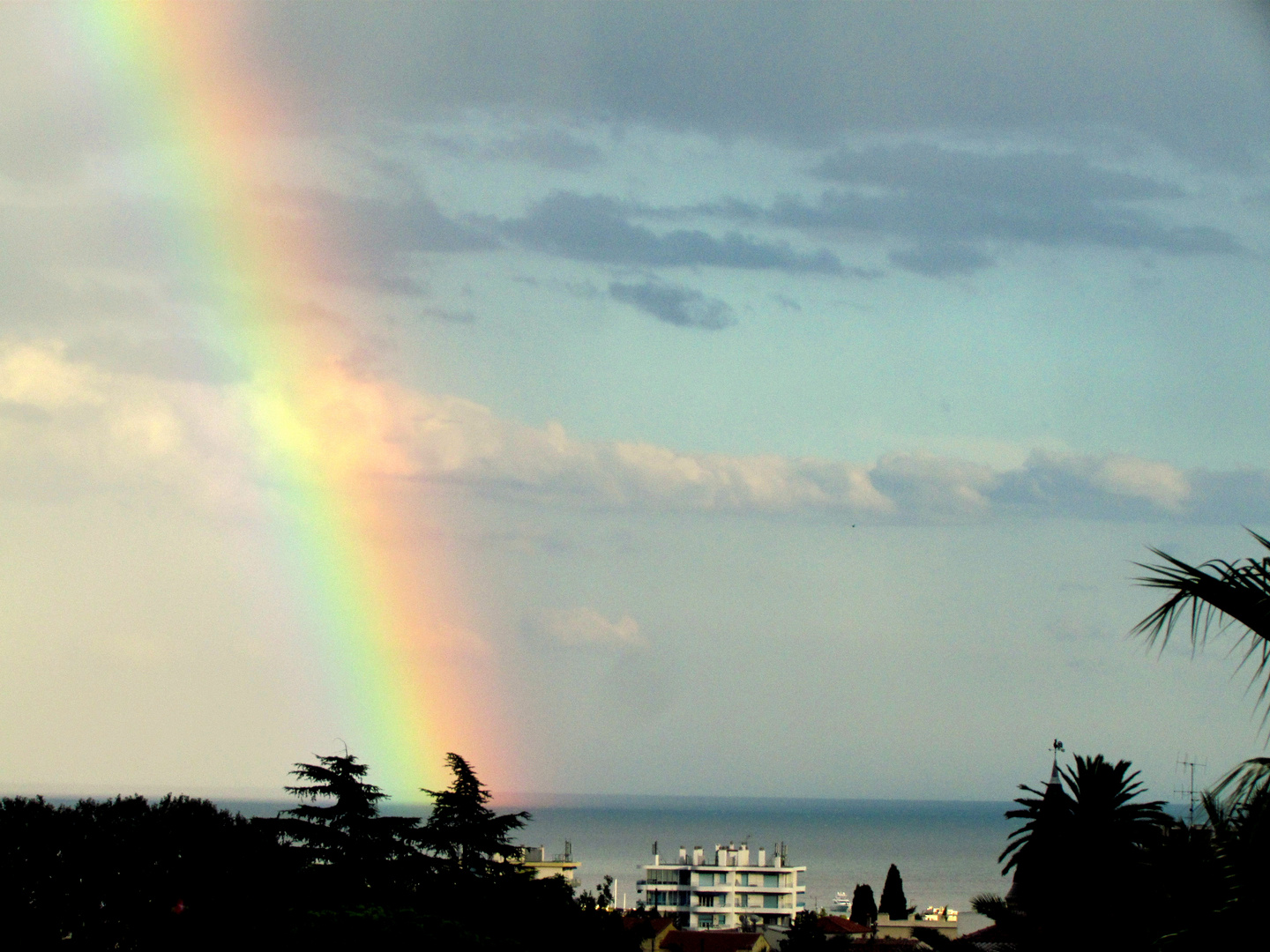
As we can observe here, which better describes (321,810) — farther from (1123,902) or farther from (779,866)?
(779,866)

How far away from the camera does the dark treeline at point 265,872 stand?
39.3 meters

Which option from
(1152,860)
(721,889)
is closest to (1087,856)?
(1152,860)

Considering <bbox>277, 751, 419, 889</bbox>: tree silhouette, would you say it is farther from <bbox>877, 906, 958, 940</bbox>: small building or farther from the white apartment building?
the white apartment building

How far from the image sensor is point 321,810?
4312 centimetres

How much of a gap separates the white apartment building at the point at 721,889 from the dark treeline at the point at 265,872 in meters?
114

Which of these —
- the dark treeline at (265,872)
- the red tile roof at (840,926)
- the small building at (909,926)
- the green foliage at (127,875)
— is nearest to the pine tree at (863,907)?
the small building at (909,926)

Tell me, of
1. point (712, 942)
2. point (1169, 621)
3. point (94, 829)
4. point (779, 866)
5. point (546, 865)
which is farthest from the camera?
point (779, 866)

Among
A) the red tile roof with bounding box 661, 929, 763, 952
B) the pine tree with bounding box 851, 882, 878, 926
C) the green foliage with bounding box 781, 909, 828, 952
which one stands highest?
the pine tree with bounding box 851, 882, 878, 926

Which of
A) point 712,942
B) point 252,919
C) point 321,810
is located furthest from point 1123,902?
point 712,942

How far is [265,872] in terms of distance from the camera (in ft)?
144

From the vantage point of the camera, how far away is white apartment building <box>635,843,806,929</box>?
15650 cm

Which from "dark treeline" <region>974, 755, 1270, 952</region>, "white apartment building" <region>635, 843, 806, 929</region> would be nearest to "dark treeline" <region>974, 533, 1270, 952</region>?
"dark treeline" <region>974, 755, 1270, 952</region>

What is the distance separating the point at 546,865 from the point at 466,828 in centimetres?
7429

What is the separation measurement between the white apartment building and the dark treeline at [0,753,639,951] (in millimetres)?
114171
